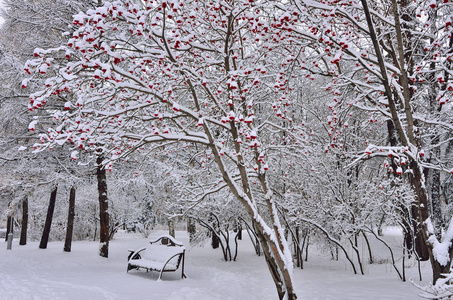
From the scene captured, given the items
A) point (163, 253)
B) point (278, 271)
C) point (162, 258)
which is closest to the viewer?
point (278, 271)

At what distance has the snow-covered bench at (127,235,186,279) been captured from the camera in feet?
25.8

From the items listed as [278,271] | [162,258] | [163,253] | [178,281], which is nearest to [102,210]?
[163,253]

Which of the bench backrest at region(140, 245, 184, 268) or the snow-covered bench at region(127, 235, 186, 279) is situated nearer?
the snow-covered bench at region(127, 235, 186, 279)

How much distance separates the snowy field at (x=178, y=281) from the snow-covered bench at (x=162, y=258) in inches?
10.8

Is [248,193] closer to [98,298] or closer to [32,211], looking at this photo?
[98,298]

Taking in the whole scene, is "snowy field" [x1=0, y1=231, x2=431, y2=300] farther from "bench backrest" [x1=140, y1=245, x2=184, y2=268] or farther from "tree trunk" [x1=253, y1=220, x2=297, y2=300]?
"tree trunk" [x1=253, y1=220, x2=297, y2=300]

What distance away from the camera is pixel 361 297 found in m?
6.00

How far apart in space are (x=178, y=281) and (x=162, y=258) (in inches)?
32.2

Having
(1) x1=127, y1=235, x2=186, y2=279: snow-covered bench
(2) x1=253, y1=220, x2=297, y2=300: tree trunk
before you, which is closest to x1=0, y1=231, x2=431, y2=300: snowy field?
(1) x1=127, y1=235, x2=186, y2=279: snow-covered bench

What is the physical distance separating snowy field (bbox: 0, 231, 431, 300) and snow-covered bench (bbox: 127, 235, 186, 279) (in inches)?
10.8

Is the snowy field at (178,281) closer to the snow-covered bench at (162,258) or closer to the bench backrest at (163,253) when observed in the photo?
the snow-covered bench at (162,258)

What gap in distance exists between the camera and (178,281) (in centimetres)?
780

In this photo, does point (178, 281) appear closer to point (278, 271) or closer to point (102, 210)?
point (278, 271)

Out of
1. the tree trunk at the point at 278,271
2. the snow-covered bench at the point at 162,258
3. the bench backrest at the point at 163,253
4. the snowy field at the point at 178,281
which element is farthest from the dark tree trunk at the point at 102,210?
the tree trunk at the point at 278,271
